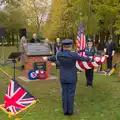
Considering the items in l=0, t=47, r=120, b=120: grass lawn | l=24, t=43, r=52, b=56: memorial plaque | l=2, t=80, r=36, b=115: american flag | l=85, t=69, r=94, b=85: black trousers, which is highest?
l=24, t=43, r=52, b=56: memorial plaque

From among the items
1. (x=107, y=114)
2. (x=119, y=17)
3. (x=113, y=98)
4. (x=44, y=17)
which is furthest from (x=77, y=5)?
(x=44, y=17)

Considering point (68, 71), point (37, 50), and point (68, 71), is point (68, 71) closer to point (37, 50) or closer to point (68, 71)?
point (68, 71)

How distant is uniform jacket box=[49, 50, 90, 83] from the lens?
6.68 meters


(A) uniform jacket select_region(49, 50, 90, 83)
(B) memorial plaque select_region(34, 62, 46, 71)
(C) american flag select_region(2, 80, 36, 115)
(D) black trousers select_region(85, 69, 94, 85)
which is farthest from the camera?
(B) memorial plaque select_region(34, 62, 46, 71)

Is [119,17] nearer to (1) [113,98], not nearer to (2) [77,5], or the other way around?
(2) [77,5]

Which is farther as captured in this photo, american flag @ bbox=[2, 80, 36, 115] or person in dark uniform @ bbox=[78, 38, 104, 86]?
person in dark uniform @ bbox=[78, 38, 104, 86]

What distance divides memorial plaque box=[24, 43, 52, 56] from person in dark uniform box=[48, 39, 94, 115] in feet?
17.0

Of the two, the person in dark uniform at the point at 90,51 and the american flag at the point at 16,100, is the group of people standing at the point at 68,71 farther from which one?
the person in dark uniform at the point at 90,51

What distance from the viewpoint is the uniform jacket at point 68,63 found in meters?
6.68

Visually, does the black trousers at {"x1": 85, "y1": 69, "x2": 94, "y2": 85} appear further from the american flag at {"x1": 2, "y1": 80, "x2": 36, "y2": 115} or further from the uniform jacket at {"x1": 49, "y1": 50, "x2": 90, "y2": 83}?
the american flag at {"x1": 2, "y1": 80, "x2": 36, "y2": 115}

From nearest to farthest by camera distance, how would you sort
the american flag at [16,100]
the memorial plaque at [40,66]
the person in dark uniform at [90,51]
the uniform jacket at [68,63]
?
the american flag at [16,100], the uniform jacket at [68,63], the person in dark uniform at [90,51], the memorial plaque at [40,66]

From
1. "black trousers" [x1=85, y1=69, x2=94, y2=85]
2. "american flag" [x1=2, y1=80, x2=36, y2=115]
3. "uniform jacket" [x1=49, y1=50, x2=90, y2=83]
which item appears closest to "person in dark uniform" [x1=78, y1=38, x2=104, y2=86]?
"black trousers" [x1=85, y1=69, x2=94, y2=85]

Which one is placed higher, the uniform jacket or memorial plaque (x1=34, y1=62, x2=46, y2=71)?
the uniform jacket

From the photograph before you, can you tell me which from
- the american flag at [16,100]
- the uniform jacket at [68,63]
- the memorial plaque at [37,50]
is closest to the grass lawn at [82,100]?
the american flag at [16,100]
